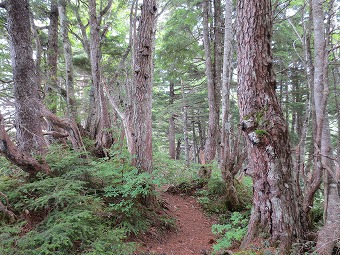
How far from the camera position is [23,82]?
16.5ft

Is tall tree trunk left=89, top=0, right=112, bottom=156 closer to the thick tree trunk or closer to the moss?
the thick tree trunk

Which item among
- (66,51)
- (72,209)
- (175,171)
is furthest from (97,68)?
(72,209)

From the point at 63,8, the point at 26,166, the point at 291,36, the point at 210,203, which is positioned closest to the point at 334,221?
the point at 210,203

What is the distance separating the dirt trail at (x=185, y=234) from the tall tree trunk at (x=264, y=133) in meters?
1.24

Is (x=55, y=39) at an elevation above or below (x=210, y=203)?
above

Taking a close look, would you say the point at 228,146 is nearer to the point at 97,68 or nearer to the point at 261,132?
the point at 261,132

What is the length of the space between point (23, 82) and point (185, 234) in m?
4.68

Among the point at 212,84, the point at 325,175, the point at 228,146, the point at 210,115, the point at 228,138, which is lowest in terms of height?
the point at 228,146

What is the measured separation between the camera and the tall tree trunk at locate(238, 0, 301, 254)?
11.2 feet

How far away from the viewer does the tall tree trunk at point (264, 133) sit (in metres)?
3.41

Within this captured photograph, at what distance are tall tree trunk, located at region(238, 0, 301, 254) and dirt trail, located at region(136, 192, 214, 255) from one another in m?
1.24

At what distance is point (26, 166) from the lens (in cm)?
396

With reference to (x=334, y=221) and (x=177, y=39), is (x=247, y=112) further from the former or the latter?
(x=177, y=39)

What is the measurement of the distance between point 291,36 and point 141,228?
10826 mm
